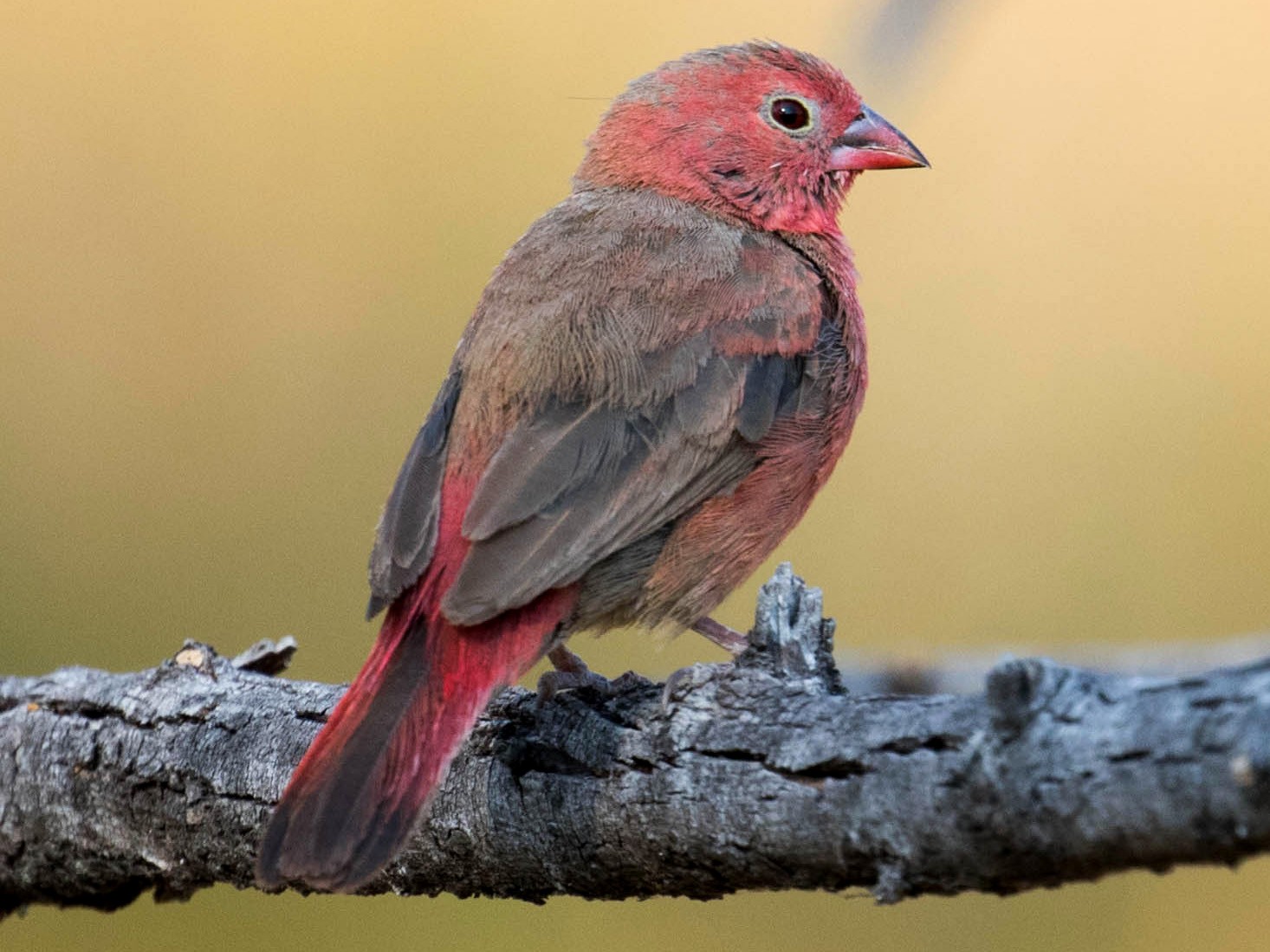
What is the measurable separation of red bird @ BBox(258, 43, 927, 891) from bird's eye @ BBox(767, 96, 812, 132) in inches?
1.1

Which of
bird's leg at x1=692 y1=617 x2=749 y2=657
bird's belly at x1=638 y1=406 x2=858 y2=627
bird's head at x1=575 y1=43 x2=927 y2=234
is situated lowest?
bird's leg at x1=692 y1=617 x2=749 y2=657

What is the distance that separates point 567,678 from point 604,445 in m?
0.53

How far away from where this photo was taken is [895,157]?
4582 millimetres

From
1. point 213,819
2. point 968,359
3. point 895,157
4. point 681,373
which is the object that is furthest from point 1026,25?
point 213,819

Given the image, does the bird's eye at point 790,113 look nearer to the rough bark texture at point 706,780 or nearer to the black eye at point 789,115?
the black eye at point 789,115

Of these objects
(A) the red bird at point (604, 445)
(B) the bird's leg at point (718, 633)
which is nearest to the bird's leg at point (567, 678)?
(A) the red bird at point (604, 445)

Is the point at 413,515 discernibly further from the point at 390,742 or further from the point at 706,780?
the point at 706,780

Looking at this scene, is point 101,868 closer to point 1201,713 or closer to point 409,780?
point 409,780

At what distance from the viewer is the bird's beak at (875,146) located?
4.55 metres

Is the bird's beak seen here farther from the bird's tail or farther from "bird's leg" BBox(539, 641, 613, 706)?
the bird's tail

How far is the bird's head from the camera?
437 cm

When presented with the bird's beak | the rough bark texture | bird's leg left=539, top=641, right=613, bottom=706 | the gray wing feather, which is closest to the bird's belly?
bird's leg left=539, top=641, right=613, bottom=706

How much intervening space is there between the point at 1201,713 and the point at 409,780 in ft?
4.59

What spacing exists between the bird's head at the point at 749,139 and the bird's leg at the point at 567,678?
130 cm
